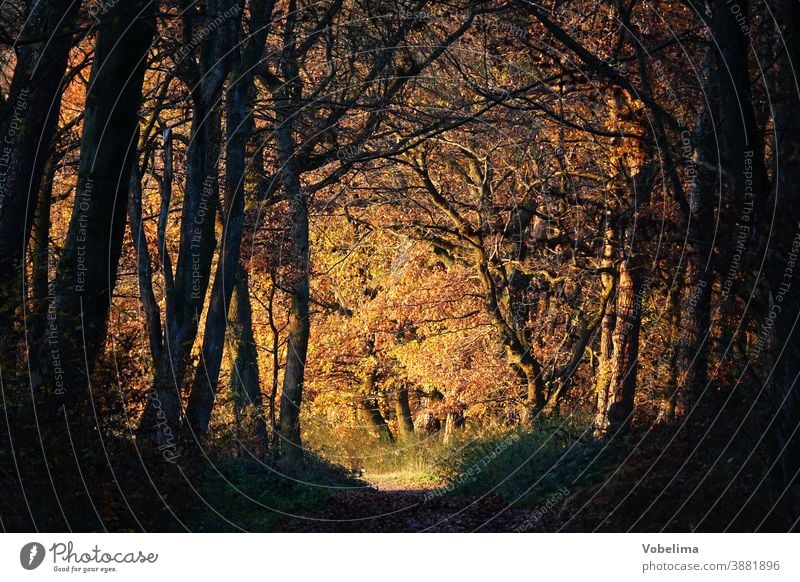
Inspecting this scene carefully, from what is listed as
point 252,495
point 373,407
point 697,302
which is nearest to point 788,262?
point 697,302

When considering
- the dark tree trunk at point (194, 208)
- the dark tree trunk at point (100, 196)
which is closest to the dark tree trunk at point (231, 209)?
the dark tree trunk at point (194, 208)

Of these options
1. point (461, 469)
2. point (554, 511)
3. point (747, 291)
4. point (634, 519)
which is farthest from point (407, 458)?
point (747, 291)

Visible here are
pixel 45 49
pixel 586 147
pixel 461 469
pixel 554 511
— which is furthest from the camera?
pixel 586 147

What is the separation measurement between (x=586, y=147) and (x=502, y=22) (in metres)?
10.3

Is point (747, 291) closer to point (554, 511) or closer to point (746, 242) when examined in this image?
point (746, 242)

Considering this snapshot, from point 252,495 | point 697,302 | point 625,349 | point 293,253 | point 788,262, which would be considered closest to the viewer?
point 788,262

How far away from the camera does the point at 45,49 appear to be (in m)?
11.7

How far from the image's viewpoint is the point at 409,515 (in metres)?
18.4

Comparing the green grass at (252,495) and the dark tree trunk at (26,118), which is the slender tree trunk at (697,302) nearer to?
the green grass at (252,495)

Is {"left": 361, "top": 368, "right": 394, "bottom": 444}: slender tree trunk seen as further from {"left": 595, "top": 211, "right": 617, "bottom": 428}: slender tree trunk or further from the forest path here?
the forest path

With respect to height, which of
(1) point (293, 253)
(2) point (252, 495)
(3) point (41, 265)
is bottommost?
(2) point (252, 495)

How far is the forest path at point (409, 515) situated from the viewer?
1638 cm

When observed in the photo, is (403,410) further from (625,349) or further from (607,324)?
(625,349)

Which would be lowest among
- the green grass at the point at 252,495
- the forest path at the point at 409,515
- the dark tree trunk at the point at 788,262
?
the forest path at the point at 409,515
